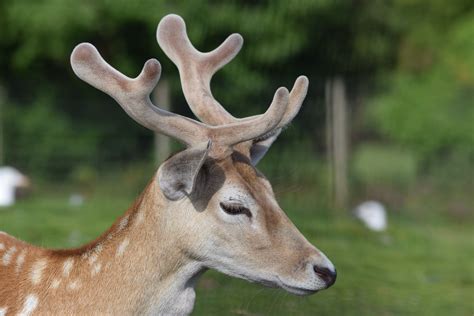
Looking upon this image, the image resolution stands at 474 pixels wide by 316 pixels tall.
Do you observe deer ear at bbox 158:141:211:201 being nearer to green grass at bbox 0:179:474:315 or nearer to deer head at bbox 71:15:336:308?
deer head at bbox 71:15:336:308

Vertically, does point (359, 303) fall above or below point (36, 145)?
below

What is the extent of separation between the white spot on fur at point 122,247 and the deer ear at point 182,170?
12.3 inches

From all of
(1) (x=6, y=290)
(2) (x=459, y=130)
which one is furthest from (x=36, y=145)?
(1) (x=6, y=290)

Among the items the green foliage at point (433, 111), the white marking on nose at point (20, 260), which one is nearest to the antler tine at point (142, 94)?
the white marking on nose at point (20, 260)

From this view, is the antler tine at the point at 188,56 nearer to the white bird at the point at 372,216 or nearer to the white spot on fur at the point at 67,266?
the white spot on fur at the point at 67,266

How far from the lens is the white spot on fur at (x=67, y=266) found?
4.58 m

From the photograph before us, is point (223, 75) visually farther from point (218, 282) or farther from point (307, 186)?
point (218, 282)

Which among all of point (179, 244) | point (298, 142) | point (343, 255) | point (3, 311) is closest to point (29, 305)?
point (3, 311)

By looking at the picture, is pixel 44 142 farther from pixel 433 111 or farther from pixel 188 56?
pixel 188 56

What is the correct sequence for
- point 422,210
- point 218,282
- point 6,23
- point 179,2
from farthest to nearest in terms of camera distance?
point 6,23, point 179,2, point 422,210, point 218,282

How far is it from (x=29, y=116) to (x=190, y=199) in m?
11.8

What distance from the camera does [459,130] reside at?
1587 cm

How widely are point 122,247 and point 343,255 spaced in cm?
578

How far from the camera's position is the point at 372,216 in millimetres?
12672
